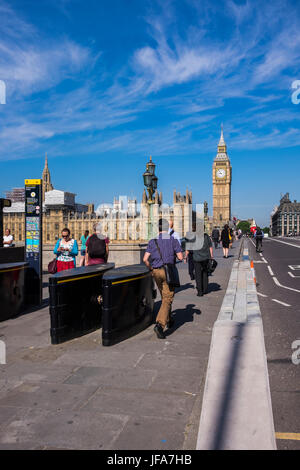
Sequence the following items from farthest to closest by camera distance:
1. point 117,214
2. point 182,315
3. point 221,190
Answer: point 221,190
point 117,214
point 182,315

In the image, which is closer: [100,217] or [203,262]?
[203,262]

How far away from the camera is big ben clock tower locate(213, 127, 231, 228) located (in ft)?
506

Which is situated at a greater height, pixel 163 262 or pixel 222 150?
pixel 222 150

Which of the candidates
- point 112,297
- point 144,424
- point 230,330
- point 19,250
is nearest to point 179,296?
point 230,330

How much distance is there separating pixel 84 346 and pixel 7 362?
1.18 meters

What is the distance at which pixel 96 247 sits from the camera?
8.41 metres

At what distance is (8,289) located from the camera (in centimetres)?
809

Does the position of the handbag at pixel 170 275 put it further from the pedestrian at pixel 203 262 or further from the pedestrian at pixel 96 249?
the pedestrian at pixel 203 262

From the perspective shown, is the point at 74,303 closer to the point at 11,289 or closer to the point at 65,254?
the point at 11,289

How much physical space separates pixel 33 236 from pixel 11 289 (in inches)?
55.1

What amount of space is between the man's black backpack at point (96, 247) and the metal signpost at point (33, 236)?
4.39 feet

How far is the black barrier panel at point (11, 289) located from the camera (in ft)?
25.9

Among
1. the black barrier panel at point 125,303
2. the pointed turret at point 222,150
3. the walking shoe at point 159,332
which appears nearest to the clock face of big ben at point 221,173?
the pointed turret at point 222,150

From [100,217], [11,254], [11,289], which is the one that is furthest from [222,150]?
[11,289]
